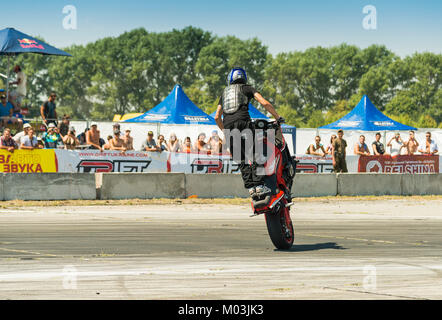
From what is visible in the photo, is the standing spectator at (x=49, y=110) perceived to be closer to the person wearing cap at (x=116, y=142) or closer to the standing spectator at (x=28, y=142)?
the person wearing cap at (x=116, y=142)

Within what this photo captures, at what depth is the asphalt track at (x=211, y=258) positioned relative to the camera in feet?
18.9

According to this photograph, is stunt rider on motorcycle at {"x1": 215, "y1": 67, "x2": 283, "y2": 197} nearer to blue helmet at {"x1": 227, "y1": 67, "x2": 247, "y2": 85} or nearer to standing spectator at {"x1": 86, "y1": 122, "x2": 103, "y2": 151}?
blue helmet at {"x1": 227, "y1": 67, "x2": 247, "y2": 85}

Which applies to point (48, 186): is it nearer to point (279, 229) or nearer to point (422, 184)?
point (279, 229)

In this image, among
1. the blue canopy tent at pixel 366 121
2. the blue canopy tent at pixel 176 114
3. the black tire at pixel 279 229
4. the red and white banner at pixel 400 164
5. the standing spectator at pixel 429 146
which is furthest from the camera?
the blue canopy tent at pixel 366 121

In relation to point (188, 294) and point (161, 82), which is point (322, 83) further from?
point (188, 294)

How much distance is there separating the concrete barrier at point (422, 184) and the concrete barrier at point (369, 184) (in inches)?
9.9

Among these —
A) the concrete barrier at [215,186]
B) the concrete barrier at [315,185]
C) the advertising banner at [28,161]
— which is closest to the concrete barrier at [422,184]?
the concrete barrier at [315,185]

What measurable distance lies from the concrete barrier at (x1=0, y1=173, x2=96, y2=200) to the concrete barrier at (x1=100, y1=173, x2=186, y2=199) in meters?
0.43

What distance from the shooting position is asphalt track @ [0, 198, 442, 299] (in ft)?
18.9

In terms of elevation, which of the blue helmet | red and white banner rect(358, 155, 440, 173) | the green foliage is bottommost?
red and white banner rect(358, 155, 440, 173)

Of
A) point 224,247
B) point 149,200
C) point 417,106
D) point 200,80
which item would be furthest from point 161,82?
point 224,247

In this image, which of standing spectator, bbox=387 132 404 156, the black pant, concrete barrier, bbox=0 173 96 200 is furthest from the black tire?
standing spectator, bbox=387 132 404 156

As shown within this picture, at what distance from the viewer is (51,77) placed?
460 ft

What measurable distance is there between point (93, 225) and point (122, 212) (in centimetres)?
338
